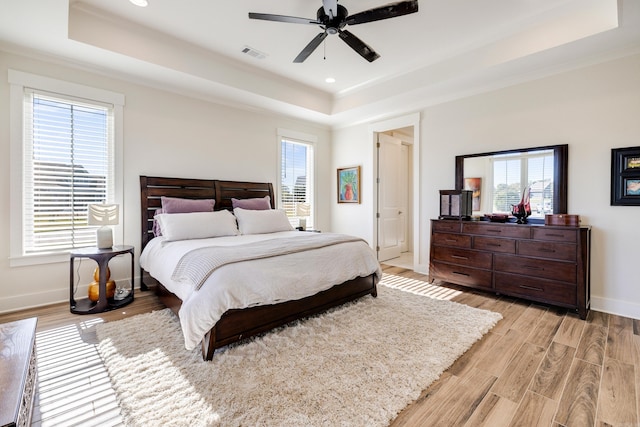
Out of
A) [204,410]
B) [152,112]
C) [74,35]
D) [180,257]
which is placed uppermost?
[74,35]

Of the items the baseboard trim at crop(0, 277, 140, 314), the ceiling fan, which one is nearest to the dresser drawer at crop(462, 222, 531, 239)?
the ceiling fan

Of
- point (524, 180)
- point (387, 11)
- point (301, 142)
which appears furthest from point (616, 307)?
point (301, 142)

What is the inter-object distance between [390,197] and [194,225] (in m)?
3.75

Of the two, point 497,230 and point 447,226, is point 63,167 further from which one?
point 497,230

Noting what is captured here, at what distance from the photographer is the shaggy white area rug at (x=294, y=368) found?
5.18ft

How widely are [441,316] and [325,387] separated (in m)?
1.59

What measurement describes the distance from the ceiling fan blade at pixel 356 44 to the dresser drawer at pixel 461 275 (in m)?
2.78

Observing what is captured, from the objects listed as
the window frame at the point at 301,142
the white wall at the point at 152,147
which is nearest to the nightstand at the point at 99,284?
the white wall at the point at 152,147

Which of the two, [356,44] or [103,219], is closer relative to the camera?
[356,44]

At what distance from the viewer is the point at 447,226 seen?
12.8 ft

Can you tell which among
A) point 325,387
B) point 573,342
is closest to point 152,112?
point 325,387

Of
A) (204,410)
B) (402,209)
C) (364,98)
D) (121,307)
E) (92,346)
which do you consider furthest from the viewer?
(402,209)

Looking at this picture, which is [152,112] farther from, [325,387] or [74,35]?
[325,387]

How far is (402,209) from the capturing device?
20.1 feet
